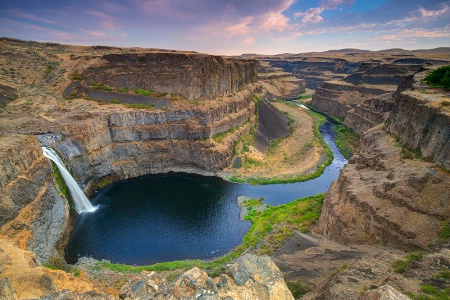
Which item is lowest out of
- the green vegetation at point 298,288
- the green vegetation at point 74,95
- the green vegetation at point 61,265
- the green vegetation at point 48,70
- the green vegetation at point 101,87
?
the green vegetation at point 61,265

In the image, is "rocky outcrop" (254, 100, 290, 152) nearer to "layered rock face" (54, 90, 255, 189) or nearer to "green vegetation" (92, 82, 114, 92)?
"layered rock face" (54, 90, 255, 189)

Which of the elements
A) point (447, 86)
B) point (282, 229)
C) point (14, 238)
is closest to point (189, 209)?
point (282, 229)

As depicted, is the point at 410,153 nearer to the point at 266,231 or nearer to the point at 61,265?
the point at 266,231

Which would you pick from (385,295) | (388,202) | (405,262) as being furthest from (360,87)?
(385,295)

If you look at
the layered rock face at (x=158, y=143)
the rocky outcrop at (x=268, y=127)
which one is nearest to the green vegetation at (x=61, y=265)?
the layered rock face at (x=158, y=143)

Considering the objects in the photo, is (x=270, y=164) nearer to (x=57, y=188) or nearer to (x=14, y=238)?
(x=57, y=188)

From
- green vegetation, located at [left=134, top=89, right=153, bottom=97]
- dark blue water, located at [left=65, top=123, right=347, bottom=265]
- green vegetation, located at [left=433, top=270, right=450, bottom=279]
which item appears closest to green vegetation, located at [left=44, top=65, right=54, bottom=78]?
green vegetation, located at [left=134, top=89, right=153, bottom=97]

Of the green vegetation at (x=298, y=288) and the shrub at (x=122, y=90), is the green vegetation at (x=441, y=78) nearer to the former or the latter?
the green vegetation at (x=298, y=288)
